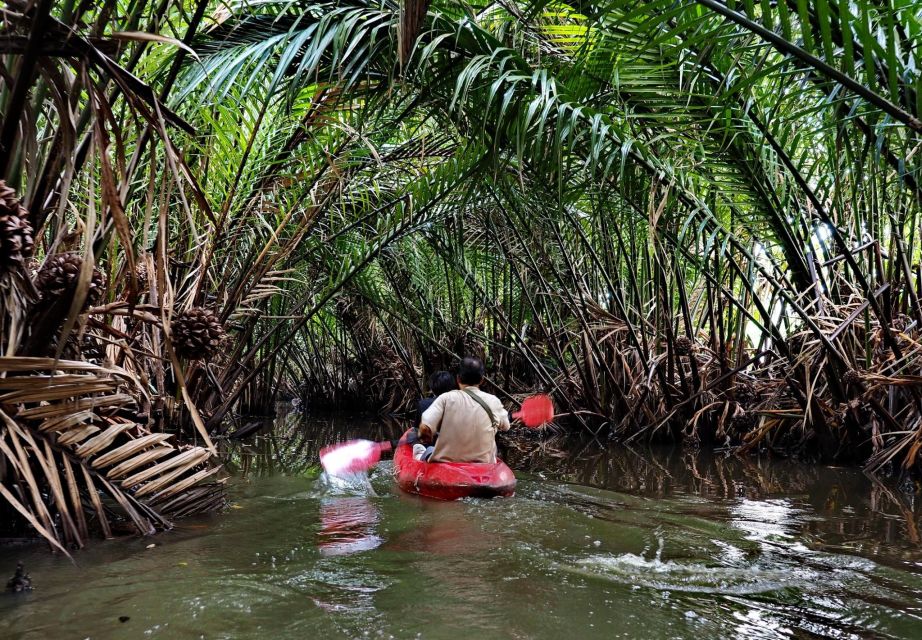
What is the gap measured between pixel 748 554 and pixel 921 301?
330 cm

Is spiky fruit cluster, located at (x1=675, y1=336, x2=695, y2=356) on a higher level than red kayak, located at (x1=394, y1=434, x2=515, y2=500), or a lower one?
higher

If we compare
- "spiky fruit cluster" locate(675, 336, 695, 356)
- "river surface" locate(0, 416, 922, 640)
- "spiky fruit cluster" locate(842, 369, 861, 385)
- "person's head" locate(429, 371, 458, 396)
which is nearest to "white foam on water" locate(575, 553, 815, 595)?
"river surface" locate(0, 416, 922, 640)

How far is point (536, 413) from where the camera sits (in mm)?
6969

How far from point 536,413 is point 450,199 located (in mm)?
2329

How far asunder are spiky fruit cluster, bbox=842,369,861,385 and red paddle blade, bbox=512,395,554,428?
2.63 m

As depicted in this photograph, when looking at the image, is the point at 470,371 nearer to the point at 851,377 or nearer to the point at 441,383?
the point at 441,383

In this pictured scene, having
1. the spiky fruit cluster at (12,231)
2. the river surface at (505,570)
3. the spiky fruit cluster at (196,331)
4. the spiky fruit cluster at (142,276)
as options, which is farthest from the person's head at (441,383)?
the spiky fruit cluster at (12,231)

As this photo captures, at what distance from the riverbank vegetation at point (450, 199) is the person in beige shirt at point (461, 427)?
153cm

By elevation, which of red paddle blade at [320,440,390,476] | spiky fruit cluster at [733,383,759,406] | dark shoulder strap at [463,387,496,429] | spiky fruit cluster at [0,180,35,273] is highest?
spiky fruit cluster at [0,180,35,273]

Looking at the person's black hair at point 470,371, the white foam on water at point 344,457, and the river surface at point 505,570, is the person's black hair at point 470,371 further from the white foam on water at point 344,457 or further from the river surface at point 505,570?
the white foam on water at point 344,457

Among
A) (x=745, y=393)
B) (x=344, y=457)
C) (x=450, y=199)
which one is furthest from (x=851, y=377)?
(x=344, y=457)

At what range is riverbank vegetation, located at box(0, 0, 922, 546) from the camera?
2.57 metres

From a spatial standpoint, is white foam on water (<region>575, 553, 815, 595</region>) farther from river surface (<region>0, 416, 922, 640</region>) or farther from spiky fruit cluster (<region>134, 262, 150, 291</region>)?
spiky fruit cluster (<region>134, 262, 150, 291</region>)

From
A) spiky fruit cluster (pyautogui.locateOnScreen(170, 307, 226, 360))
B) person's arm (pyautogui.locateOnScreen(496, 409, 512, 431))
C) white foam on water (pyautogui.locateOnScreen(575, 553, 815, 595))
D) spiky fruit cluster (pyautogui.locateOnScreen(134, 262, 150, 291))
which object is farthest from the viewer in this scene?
person's arm (pyautogui.locateOnScreen(496, 409, 512, 431))
